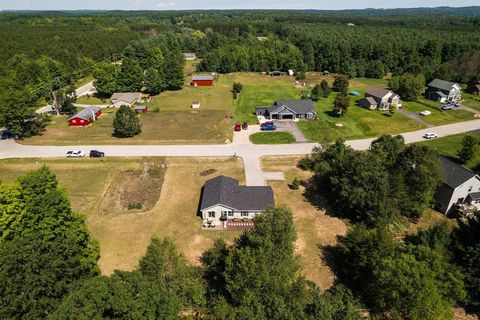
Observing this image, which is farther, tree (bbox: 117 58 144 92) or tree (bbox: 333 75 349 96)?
tree (bbox: 333 75 349 96)

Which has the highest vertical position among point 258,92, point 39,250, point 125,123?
point 39,250

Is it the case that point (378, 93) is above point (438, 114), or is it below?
above

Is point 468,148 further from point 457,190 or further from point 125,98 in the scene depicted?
point 125,98

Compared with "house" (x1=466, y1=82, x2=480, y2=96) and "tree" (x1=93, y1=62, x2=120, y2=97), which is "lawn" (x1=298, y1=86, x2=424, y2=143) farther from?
"tree" (x1=93, y1=62, x2=120, y2=97)

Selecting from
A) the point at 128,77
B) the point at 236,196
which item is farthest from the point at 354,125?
the point at 128,77

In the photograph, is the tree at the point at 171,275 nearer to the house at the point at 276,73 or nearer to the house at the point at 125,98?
the house at the point at 125,98

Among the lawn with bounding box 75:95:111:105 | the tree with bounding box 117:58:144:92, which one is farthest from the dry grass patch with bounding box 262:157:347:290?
the lawn with bounding box 75:95:111:105

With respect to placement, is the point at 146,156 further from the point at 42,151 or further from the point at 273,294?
the point at 273,294

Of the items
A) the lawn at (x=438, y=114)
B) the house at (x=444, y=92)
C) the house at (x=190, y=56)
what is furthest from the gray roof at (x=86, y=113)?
the house at (x=444, y=92)
